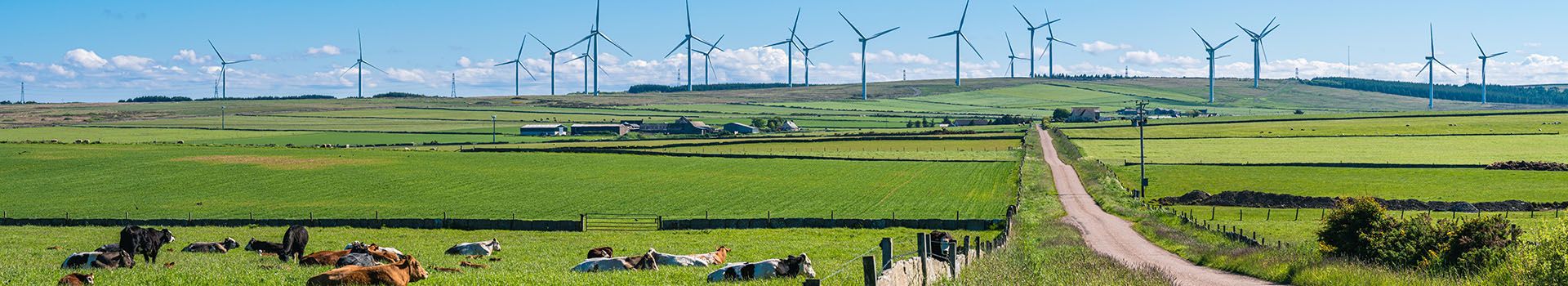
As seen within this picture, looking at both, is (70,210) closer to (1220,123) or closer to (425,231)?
(425,231)

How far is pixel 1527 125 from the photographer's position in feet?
448

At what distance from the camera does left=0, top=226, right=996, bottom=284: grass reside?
19.9 m

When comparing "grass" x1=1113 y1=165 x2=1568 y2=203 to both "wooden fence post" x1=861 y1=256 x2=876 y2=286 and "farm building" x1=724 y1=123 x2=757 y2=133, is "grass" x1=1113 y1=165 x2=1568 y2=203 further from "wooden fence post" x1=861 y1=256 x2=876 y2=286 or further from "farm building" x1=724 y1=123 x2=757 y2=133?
"farm building" x1=724 y1=123 x2=757 y2=133

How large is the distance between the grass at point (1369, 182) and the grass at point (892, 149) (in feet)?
62.5

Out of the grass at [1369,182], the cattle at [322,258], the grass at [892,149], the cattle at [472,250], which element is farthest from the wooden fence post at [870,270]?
the grass at [892,149]

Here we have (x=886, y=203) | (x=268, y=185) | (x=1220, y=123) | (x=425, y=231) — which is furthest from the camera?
(x=1220, y=123)

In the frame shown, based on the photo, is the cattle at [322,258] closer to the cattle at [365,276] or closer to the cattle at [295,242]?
the cattle at [295,242]

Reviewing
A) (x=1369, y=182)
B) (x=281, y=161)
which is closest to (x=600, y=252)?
(x=1369, y=182)

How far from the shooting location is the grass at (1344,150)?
8769 centimetres

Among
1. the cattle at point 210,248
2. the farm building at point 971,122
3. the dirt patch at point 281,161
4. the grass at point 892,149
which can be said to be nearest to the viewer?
the cattle at point 210,248

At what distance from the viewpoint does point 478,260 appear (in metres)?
29.3

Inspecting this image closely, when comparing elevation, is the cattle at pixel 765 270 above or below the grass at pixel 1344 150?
below

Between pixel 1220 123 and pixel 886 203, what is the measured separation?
4399 inches

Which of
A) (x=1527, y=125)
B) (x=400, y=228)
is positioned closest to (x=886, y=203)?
(x=400, y=228)
